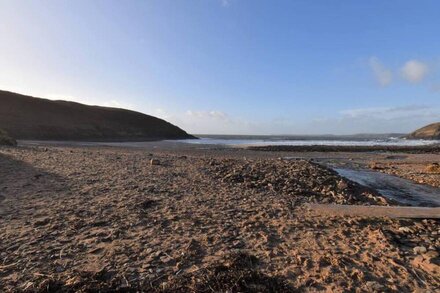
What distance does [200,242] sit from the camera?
5910 millimetres

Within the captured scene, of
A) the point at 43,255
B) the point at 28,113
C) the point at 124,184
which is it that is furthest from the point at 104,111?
the point at 43,255

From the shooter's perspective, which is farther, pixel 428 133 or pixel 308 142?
pixel 428 133

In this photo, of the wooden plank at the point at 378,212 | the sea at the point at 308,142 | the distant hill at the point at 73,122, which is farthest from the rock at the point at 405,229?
the distant hill at the point at 73,122

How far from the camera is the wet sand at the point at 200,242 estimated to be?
4559 mm

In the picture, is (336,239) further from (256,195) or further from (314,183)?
(314,183)

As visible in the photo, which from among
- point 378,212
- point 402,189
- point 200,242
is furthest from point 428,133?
point 200,242

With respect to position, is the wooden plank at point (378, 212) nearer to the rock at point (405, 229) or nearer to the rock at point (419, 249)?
the rock at point (405, 229)

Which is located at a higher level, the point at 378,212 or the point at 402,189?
the point at 378,212

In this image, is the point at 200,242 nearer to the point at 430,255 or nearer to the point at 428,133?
the point at 430,255

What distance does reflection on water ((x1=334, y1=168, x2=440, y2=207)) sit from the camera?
1154 cm

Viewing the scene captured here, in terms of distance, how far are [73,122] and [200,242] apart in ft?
243

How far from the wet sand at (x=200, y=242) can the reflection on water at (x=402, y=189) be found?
2.07 metres

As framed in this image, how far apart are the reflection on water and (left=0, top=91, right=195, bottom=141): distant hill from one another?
55276 millimetres

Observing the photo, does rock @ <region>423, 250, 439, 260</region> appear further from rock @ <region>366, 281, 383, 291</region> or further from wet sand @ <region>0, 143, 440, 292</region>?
rock @ <region>366, 281, 383, 291</region>
